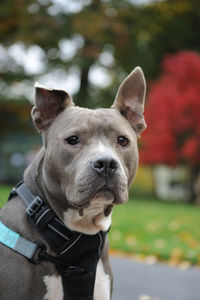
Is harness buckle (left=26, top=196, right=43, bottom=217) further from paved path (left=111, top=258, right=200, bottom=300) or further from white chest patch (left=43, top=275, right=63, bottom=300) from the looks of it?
paved path (left=111, top=258, right=200, bottom=300)

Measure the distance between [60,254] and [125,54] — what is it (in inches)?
673

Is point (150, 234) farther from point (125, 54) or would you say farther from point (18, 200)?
point (125, 54)

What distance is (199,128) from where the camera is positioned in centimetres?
1393

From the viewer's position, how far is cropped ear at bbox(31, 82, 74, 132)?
2.63 metres

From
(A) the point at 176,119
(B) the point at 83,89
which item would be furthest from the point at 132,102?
(B) the point at 83,89

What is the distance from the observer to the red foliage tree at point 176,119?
14.2 m

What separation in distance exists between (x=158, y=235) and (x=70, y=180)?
17.4 feet

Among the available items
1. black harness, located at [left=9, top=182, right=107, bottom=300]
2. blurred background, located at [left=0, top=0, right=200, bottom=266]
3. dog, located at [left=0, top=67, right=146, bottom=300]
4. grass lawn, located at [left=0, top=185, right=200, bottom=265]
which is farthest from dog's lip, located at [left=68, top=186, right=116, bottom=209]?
blurred background, located at [left=0, top=0, right=200, bottom=266]

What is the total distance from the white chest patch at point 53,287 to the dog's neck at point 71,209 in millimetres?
287

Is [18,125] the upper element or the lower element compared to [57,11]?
lower

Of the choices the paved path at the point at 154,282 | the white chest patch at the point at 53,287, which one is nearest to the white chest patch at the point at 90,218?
the white chest patch at the point at 53,287

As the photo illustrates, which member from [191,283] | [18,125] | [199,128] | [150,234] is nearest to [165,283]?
[191,283]

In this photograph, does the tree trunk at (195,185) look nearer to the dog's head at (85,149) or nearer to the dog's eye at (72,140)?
the dog's head at (85,149)

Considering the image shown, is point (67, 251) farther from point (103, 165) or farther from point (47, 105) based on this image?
point (47, 105)
